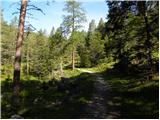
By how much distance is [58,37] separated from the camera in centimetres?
5709

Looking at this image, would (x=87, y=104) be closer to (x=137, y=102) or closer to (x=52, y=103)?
(x=52, y=103)

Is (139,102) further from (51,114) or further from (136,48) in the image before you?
(136,48)

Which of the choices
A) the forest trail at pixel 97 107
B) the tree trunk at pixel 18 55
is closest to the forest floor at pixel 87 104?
the forest trail at pixel 97 107

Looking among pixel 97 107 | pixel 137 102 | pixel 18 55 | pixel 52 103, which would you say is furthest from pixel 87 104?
pixel 18 55

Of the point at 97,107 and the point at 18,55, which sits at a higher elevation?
the point at 18,55

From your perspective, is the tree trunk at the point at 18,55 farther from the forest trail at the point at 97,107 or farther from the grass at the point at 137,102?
the grass at the point at 137,102

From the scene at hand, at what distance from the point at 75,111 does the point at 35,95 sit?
7444 millimetres

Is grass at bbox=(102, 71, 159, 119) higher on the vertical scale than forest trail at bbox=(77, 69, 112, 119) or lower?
higher

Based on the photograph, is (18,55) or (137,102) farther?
(137,102)

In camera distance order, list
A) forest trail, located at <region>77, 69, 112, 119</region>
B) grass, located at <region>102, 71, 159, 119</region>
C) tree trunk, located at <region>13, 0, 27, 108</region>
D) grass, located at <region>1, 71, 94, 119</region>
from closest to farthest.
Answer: grass, located at <region>102, 71, 159, 119</region> < forest trail, located at <region>77, 69, 112, 119</region> < grass, located at <region>1, 71, 94, 119</region> < tree trunk, located at <region>13, 0, 27, 108</region>

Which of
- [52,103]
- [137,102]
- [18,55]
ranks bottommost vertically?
[52,103]

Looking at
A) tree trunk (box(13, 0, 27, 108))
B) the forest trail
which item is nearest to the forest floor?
the forest trail

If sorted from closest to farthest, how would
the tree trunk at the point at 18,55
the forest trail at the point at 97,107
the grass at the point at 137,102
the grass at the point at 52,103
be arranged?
the grass at the point at 137,102 → the forest trail at the point at 97,107 → the grass at the point at 52,103 → the tree trunk at the point at 18,55

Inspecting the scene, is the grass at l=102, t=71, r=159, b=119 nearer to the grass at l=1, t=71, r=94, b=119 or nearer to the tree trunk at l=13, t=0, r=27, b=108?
the grass at l=1, t=71, r=94, b=119
